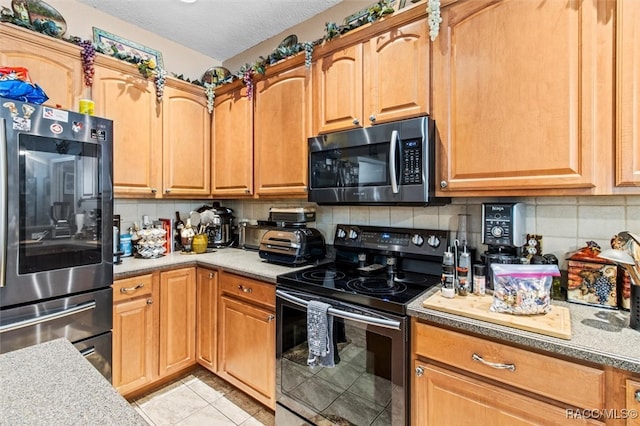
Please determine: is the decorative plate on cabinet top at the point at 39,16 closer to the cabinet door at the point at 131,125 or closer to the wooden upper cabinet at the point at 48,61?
the wooden upper cabinet at the point at 48,61

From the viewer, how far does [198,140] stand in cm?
270

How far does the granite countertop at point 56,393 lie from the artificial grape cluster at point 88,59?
6.11 ft

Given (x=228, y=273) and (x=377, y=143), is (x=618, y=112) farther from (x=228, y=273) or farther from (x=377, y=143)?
(x=228, y=273)

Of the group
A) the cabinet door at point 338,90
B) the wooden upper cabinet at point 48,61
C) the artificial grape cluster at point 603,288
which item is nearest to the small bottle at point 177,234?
the wooden upper cabinet at point 48,61

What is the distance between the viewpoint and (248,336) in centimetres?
197

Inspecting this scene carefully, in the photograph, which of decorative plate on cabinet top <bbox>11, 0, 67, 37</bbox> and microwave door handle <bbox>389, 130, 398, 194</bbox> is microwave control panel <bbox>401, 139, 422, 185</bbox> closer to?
microwave door handle <bbox>389, 130, 398, 194</bbox>

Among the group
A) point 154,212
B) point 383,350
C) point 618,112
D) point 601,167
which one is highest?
point 618,112

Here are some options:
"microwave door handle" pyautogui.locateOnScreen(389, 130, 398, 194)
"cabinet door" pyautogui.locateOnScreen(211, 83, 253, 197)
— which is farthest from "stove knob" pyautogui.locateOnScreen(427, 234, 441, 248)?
"cabinet door" pyautogui.locateOnScreen(211, 83, 253, 197)

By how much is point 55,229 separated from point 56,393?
4.48ft

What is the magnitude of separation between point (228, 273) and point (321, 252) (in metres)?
0.64

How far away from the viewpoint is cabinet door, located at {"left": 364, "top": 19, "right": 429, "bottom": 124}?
1.59 m

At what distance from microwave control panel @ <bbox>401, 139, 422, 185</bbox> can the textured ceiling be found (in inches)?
56.8

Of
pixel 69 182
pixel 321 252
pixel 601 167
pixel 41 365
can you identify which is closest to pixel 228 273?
pixel 321 252

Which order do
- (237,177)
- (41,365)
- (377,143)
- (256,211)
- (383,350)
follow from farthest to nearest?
1. (256,211)
2. (237,177)
3. (377,143)
4. (383,350)
5. (41,365)
